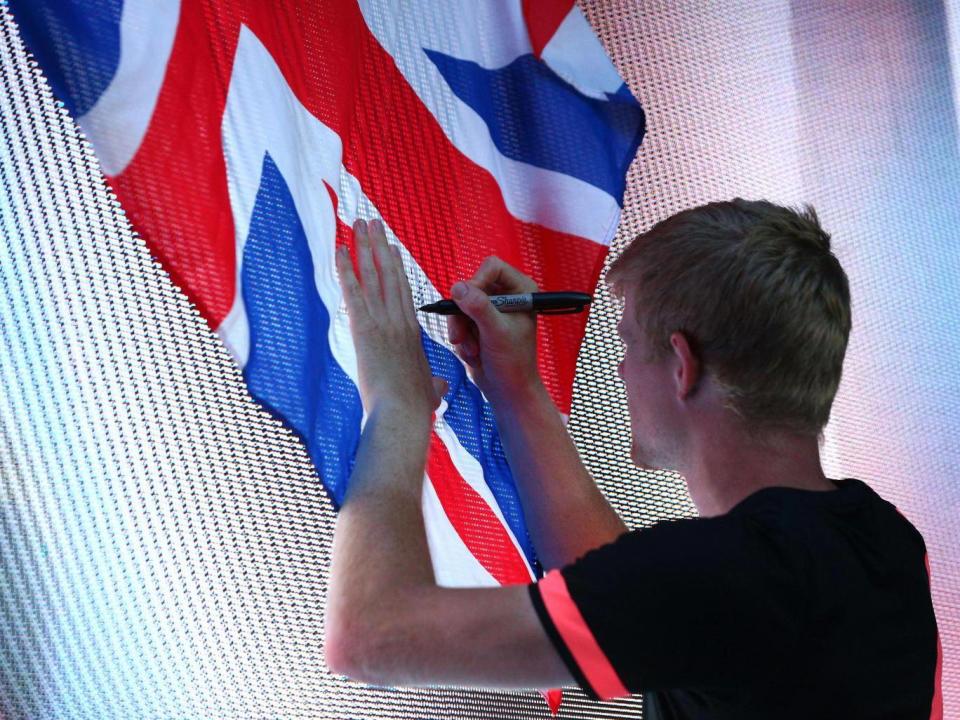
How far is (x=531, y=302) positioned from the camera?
116cm

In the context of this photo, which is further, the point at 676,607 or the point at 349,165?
the point at 349,165

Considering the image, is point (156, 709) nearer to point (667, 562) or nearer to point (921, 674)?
point (667, 562)

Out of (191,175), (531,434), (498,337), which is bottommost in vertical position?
(531,434)

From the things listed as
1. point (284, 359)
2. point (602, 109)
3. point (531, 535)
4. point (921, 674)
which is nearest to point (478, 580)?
point (531, 535)

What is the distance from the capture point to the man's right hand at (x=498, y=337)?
1.16 metres

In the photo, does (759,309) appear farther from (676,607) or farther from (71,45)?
(71,45)

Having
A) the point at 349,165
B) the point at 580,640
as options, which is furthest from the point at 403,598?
the point at 349,165

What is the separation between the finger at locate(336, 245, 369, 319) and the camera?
3.43ft

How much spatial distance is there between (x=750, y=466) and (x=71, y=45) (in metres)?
0.73

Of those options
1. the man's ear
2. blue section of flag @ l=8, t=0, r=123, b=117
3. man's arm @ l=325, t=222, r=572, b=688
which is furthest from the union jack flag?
the man's ear

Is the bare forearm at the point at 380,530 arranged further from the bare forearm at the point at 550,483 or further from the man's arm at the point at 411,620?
the bare forearm at the point at 550,483

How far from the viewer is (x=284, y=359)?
1034mm

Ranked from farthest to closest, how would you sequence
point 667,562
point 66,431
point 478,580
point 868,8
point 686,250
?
point 868,8 → point 478,580 → point 686,250 → point 66,431 → point 667,562

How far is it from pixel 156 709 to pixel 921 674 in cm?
69
